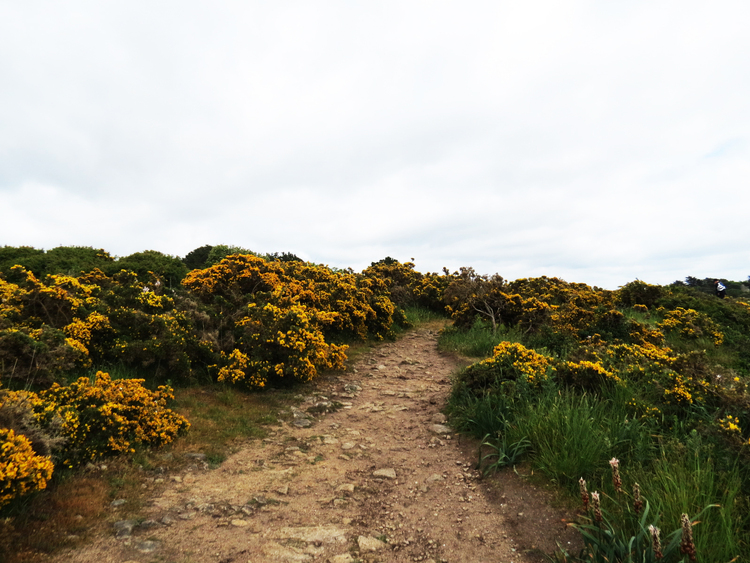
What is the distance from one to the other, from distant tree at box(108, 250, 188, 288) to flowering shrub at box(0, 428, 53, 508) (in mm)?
11347

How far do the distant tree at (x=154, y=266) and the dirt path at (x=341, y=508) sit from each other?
1093cm

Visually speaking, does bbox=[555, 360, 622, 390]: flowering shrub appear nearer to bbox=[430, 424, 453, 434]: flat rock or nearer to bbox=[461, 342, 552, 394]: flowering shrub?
bbox=[461, 342, 552, 394]: flowering shrub

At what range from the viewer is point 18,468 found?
3.30 meters

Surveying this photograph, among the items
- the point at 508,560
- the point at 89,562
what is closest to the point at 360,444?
the point at 508,560

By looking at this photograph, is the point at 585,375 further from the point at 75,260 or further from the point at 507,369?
the point at 75,260

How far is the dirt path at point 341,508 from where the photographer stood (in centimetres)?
352

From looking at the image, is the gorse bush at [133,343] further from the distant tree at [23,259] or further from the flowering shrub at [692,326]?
the flowering shrub at [692,326]

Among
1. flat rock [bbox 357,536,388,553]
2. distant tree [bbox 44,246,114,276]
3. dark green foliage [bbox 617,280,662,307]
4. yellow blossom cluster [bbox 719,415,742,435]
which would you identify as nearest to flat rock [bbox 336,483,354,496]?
flat rock [bbox 357,536,388,553]

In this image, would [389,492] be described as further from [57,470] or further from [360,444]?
[57,470]

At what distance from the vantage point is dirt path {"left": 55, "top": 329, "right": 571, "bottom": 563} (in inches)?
139

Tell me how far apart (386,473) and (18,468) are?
13.0 feet

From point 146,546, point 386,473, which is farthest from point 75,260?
point 386,473

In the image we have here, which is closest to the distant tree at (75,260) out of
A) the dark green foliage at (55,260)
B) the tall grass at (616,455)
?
the dark green foliage at (55,260)

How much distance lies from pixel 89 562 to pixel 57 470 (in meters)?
1.72
